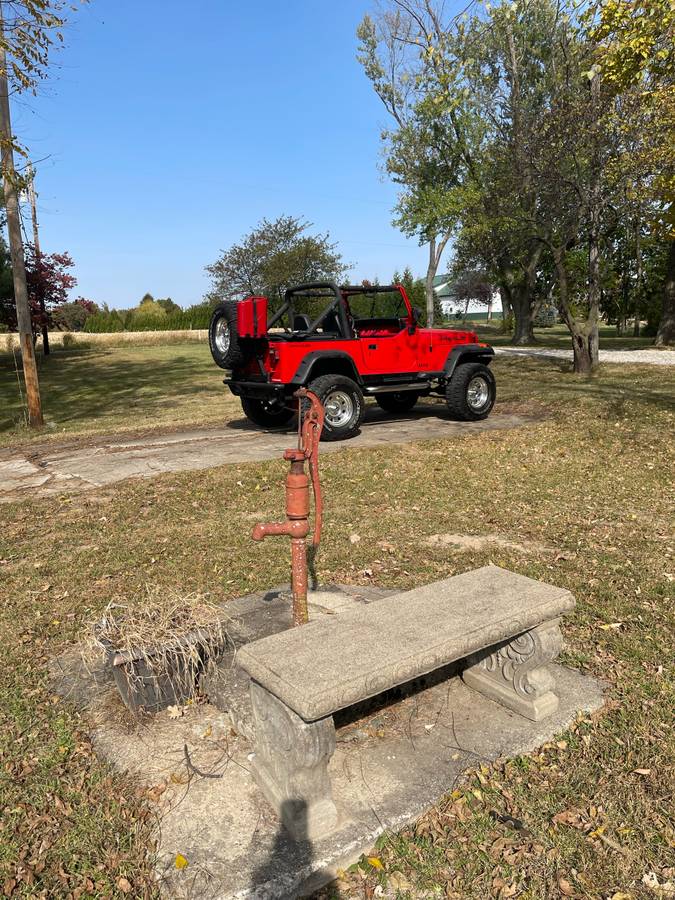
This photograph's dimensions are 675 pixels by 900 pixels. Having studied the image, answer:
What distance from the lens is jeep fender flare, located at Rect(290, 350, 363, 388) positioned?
8.85 metres

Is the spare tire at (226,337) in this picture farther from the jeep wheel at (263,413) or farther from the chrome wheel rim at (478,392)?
the chrome wheel rim at (478,392)

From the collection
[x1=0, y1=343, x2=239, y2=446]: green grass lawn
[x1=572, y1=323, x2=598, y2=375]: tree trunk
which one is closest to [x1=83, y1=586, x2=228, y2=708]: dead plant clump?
[x1=0, y1=343, x2=239, y2=446]: green grass lawn

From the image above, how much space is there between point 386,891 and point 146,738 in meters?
1.29

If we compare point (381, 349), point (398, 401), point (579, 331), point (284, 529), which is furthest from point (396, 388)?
point (579, 331)

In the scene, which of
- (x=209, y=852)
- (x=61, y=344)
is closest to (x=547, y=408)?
(x=209, y=852)

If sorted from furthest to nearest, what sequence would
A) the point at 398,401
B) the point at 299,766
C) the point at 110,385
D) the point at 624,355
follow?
the point at 624,355
the point at 110,385
the point at 398,401
the point at 299,766

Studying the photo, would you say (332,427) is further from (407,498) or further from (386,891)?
(386,891)

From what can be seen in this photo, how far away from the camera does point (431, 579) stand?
464 centimetres

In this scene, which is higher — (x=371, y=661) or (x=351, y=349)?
(x=351, y=349)

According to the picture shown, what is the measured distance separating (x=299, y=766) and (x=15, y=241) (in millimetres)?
10970

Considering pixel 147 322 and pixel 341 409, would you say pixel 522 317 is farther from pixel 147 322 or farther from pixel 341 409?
pixel 147 322

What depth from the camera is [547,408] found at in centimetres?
1158

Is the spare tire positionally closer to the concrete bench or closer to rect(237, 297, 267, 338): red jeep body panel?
rect(237, 297, 267, 338): red jeep body panel

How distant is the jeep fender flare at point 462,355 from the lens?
10.4 metres
